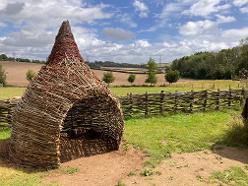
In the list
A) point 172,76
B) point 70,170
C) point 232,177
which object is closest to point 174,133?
point 232,177

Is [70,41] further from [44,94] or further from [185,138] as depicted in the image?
[185,138]

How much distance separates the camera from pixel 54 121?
10.9 m

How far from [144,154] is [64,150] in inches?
96.4

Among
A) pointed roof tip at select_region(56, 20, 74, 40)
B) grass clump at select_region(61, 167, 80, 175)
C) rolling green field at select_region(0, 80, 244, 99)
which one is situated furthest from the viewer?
rolling green field at select_region(0, 80, 244, 99)

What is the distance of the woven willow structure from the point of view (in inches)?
432

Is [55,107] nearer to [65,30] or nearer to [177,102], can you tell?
[65,30]

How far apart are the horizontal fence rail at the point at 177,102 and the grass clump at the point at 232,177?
24.7ft

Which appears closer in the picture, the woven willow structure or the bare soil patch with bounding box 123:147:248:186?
the bare soil patch with bounding box 123:147:248:186

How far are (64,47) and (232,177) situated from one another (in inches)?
228

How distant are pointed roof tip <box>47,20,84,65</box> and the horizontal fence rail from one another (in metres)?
7.04

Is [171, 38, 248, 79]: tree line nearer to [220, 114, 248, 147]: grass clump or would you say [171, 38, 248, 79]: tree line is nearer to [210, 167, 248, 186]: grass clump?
[220, 114, 248, 147]: grass clump

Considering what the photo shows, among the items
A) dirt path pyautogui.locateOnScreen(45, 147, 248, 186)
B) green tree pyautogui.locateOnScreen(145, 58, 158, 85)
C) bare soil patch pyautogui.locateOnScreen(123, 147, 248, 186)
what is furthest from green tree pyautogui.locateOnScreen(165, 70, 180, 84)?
dirt path pyautogui.locateOnScreen(45, 147, 248, 186)

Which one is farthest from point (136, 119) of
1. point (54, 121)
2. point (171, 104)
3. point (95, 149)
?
point (54, 121)

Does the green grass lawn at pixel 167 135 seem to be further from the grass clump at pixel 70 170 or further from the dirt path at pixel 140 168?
the grass clump at pixel 70 170
